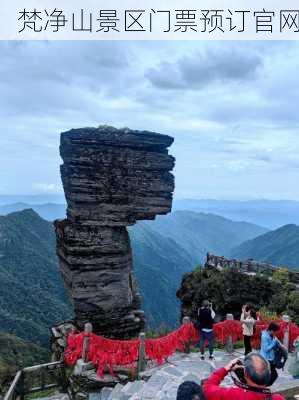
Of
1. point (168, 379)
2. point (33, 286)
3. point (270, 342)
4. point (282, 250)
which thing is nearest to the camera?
point (270, 342)

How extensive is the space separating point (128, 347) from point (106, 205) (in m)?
8.77

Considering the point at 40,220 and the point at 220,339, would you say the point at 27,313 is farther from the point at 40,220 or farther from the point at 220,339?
the point at 220,339

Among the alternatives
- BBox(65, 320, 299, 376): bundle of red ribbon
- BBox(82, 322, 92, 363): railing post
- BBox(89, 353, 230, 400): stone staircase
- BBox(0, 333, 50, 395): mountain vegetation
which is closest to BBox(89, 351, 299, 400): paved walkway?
BBox(89, 353, 230, 400): stone staircase

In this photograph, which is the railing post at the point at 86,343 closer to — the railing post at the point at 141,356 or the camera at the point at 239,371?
the railing post at the point at 141,356

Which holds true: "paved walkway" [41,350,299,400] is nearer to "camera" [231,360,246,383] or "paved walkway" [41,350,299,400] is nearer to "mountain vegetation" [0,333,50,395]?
"camera" [231,360,246,383]

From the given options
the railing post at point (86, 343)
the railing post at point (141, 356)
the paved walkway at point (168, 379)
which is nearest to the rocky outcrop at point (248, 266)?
the paved walkway at point (168, 379)

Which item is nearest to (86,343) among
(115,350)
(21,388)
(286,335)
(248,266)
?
(115,350)

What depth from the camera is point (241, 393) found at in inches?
162

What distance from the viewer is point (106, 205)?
1961 centimetres

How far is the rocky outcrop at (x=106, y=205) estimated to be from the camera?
19.3 metres

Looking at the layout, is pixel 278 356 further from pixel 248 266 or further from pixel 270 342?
pixel 248 266

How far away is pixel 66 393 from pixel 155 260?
17874 cm

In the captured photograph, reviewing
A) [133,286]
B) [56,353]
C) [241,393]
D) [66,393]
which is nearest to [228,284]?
[133,286]

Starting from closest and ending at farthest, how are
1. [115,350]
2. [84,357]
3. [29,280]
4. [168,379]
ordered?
1. [168,379]
2. [115,350]
3. [84,357]
4. [29,280]
